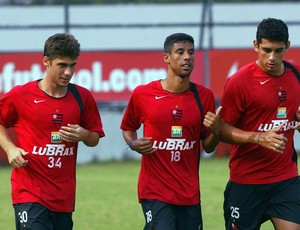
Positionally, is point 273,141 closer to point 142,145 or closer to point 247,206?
point 247,206

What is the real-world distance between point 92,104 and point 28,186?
1042 millimetres

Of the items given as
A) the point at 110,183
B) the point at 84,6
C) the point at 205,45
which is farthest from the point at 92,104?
the point at 84,6

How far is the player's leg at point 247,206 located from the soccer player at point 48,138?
59.7 inches

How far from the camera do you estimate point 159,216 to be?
373 inches

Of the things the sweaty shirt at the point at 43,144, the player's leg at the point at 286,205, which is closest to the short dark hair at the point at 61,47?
the sweaty shirt at the point at 43,144

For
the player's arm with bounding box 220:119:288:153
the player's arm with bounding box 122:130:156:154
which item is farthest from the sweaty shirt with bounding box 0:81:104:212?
the player's arm with bounding box 220:119:288:153

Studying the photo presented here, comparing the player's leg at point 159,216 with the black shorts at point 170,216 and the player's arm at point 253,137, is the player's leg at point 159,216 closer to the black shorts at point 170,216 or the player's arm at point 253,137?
the black shorts at point 170,216

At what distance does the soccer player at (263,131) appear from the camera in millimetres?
9531

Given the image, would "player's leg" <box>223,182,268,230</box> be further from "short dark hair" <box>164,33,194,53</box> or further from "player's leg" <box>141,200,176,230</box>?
"short dark hair" <box>164,33,194,53</box>

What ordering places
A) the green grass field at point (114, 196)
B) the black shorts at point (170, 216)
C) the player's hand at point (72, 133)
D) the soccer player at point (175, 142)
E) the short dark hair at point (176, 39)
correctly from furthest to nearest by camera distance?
the green grass field at point (114, 196) → the short dark hair at point (176, 39) → the soccer player at point (175, 142) → the black shorts at point (170, 216) → the player's hand at point (72, 133)

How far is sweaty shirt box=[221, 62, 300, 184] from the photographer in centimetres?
965

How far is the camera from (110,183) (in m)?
17.5

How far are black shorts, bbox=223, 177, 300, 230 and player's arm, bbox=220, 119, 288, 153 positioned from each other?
1.91 feet

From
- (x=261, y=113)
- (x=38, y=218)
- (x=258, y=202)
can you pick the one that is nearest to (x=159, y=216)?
(x=258, y=202)
